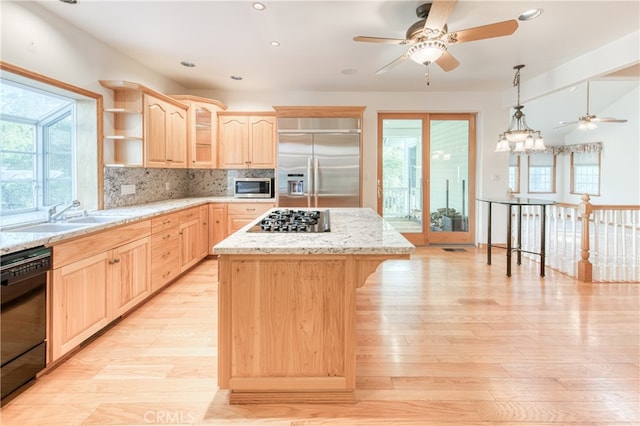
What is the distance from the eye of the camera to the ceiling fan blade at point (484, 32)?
7.73 ft

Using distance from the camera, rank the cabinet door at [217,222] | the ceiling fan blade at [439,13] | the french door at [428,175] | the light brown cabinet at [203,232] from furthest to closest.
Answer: the french door at [428,175] → the cabinet door at [217,222] → the light brown cabinet at [203,232] → the ceiling fan blade at [439,13]

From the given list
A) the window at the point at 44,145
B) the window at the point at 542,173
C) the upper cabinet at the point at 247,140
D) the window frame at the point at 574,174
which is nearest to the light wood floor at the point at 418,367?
the window at the point at 44,145

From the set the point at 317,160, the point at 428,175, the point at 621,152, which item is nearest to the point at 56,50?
the point at 317,160

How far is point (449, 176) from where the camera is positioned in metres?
5.99

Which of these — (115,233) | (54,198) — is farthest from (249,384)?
(54,198)

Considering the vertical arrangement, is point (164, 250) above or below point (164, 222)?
below

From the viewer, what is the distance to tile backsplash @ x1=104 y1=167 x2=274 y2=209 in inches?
143

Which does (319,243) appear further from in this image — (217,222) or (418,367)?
(217,222)

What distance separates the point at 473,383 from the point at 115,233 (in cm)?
269

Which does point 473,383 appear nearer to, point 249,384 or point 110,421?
point 249,384

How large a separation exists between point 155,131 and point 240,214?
1.62m

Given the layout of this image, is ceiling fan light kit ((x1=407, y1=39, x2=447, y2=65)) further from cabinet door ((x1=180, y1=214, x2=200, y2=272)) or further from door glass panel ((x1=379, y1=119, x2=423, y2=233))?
door glass panel ((x1=379, y1=119, x2=423, y2=233))

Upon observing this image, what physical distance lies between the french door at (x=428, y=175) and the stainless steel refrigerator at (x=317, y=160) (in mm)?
891

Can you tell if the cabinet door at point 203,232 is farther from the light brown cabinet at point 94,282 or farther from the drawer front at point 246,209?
the light brown cabinet at point 94,282
